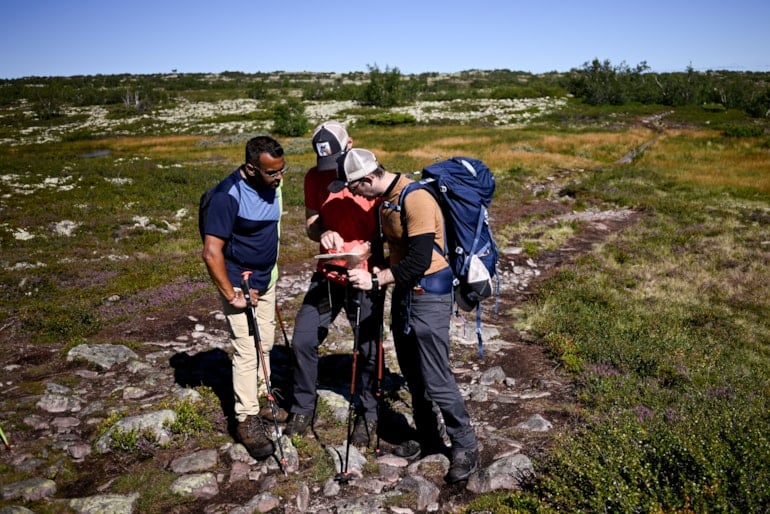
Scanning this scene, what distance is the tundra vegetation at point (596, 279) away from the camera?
432 cm

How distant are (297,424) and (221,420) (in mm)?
961

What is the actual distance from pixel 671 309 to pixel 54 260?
14.4 meters

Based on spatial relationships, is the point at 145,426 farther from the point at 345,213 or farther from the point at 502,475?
the point at 502,475

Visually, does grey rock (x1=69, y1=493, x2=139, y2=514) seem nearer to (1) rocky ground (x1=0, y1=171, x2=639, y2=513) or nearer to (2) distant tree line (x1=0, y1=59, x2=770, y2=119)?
(1) rocky ground (x1=0, y1=171, x2=639, y2=513)

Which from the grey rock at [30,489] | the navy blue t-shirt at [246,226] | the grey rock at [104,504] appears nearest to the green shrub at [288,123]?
the navy blue t-shirt at [246,226]

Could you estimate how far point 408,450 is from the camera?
5223 millimetres

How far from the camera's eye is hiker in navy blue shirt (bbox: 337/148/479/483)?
4215mm

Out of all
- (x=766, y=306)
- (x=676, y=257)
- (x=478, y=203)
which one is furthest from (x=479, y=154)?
(x=478, y=203)

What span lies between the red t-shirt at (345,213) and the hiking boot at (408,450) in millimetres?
1842

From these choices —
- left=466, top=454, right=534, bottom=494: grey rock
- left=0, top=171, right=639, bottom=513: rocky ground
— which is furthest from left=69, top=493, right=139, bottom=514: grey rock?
left=466, top=454, right=534, bottom=494: grey rock

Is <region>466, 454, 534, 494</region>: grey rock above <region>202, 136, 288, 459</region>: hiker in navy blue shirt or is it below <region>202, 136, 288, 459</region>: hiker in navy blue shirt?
below

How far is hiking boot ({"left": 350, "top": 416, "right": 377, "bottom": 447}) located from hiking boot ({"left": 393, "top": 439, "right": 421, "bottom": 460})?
300 mm

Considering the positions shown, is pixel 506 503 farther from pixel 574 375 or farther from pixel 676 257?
pixel 676 257

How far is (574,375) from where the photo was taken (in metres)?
7.07
